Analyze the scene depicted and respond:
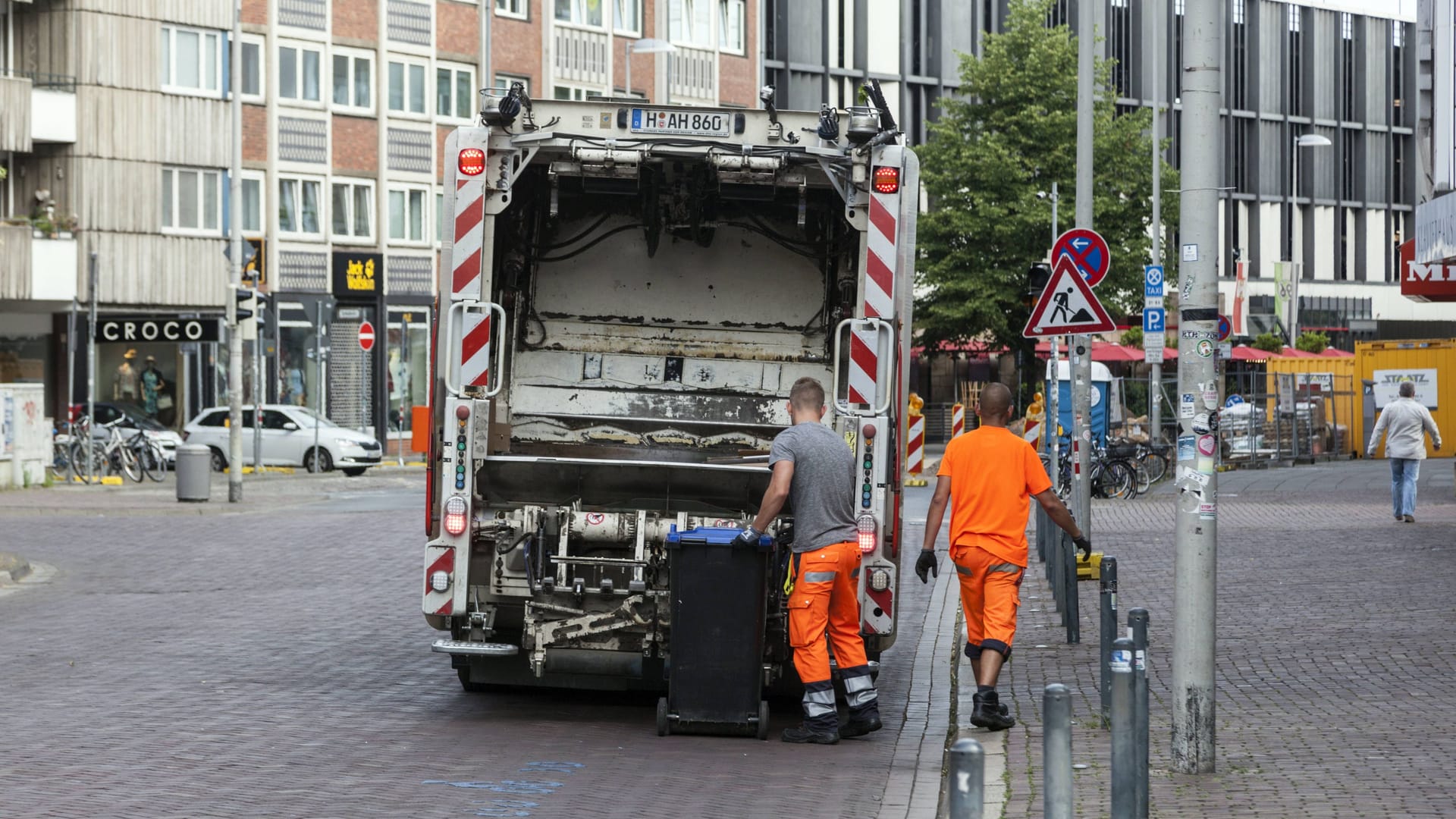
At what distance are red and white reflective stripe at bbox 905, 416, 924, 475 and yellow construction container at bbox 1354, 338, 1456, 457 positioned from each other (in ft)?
60.3

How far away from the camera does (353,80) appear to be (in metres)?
50.8

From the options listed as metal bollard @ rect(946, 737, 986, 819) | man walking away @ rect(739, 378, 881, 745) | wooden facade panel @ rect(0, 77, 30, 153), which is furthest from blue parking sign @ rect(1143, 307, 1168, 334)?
wooden facade panel @ rect(0, 77, 30, 153)

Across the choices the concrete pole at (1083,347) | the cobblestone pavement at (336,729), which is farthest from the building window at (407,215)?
the cobblestone pavement at (336,729)

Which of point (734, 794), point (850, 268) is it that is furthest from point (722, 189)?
point (734, 794)

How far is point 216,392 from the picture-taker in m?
46.6

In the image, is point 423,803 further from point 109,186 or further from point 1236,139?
point 1236,139

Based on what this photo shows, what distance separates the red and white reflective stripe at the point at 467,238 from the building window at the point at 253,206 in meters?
38.9

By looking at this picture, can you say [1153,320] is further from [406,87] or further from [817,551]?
[406,87]

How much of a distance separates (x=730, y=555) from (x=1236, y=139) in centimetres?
7271

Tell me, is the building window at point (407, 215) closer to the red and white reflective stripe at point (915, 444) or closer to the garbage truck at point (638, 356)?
the red and white reflective stripe at point (915, 444)

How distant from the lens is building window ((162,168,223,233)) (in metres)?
46.6

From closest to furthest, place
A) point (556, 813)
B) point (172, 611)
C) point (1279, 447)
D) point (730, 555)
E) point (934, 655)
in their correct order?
point (556, 813) < point (730, 555) < point (934, 655) < point (172, 611) < point (1279, 447)

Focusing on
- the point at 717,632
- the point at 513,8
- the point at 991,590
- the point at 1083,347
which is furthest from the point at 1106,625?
the point at 513,8

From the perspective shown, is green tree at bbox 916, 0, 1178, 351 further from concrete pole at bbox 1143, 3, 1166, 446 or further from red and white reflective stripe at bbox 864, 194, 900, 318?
red and white reflective stripe at bbox 864, 194, 900, 318
